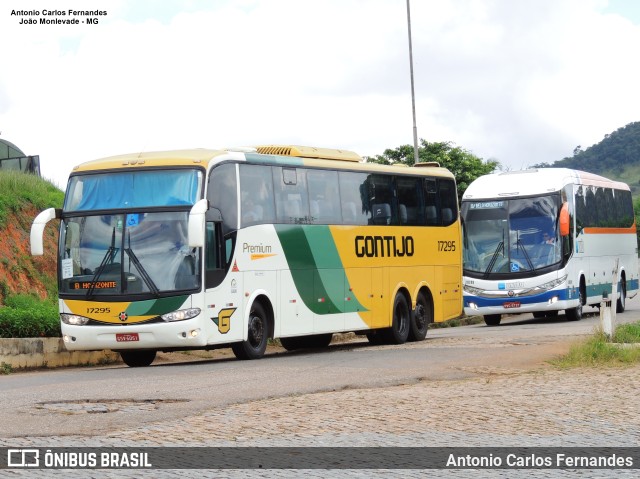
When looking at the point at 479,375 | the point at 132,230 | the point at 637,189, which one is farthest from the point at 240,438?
the point at 637,189

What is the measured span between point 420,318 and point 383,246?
2.38 m

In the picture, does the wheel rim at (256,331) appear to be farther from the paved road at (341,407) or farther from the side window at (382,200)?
the side window at (382,200)

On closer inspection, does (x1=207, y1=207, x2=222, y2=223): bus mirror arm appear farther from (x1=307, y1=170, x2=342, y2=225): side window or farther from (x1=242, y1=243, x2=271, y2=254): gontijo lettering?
(x1=307, y1=170, x2=342, y2=225): side window

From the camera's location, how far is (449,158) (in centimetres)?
6606

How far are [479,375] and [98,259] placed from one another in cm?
650

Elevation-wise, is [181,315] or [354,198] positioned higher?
[354,198]

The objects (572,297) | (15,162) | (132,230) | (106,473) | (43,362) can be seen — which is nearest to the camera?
(106,473)

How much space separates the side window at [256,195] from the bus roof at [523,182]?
44.0ft

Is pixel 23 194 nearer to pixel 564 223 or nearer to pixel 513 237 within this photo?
pixel 513 237

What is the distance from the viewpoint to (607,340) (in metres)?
20.3

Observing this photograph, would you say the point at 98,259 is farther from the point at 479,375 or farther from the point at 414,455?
the point at 414,455

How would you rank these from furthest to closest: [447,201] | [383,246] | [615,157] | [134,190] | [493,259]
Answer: [615,157], [493,259], [447,201], [383,246], [134,190]

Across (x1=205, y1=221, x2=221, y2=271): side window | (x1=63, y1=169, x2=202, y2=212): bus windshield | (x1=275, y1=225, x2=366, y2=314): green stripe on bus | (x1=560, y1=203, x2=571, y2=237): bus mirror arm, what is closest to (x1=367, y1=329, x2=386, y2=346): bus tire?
(x1=275, y1=225, x2=366, y2=314): green stripe on bus

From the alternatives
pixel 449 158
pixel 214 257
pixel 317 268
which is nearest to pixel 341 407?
→ pixel 214 257
